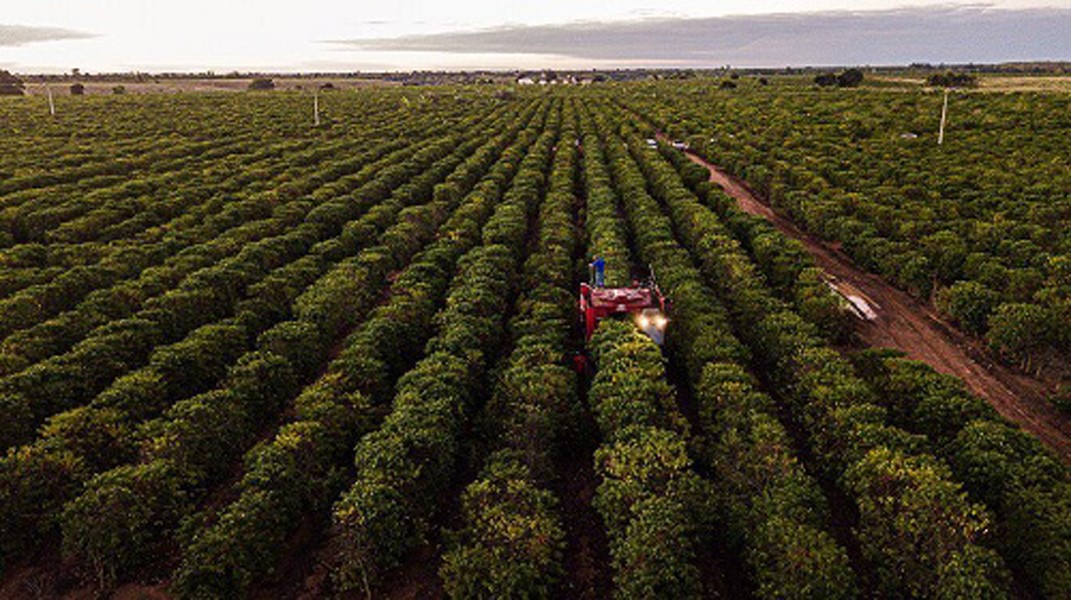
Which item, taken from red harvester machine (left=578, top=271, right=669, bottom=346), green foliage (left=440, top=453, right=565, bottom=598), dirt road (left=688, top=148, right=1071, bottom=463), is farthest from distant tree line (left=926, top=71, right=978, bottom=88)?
green foliage (left=440, top=453, right=565, bottom=598)

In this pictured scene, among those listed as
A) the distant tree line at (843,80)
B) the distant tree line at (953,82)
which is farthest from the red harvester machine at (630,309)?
the distant tree line at (843,80)

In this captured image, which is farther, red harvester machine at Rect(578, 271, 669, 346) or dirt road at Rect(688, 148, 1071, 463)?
red harvester machine at Rect(578, 271, 669, 346)

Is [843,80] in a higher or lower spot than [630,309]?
higher

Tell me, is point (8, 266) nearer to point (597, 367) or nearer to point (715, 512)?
point (597, 367)

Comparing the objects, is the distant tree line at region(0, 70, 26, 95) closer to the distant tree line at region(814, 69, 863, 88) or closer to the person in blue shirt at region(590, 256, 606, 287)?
the person in blue shirt at region(590, 256, 606, 287)

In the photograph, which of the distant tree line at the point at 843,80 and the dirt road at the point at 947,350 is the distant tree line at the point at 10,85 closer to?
the distant tree line at the point at 843,80

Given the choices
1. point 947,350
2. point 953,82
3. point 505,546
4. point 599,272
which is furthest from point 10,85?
point 953,82

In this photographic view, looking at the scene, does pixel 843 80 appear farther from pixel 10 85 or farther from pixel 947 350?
pixel 10 85

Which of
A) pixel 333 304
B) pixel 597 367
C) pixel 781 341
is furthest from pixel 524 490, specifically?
pixel 333 304
